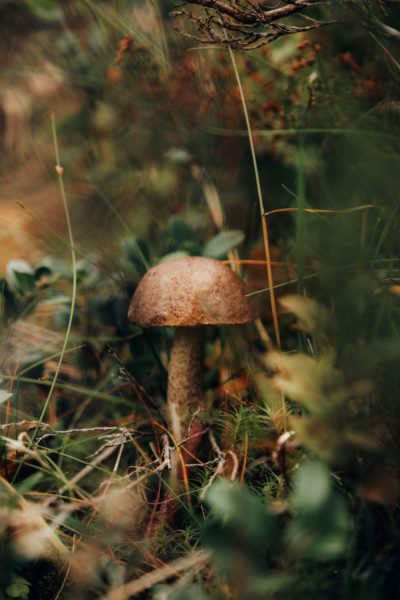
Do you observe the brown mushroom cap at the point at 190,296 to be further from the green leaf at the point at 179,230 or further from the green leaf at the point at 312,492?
the green leaf at the point at 312,492

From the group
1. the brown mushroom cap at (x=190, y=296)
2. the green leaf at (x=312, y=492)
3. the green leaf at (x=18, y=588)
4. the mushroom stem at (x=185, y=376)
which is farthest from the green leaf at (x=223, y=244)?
the green leaf at (x=18, y=588)

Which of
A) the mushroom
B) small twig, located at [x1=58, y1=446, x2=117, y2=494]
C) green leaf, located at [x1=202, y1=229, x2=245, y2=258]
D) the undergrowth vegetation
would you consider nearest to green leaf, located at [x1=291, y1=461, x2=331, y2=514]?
the undergrowth vegetation

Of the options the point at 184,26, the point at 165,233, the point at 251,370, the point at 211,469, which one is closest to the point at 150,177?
the point at 165,233

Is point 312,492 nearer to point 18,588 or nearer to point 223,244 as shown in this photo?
point 18,588

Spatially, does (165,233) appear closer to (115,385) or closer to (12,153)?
(115,385)

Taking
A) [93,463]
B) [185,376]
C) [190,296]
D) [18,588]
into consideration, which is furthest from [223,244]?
[18,588]
